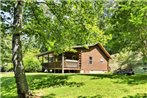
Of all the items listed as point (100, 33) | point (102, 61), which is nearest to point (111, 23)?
point (100, 33)

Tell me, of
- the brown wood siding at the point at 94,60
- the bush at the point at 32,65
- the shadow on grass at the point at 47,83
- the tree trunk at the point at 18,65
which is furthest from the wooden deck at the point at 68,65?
the tree trunk at the point at 18,65

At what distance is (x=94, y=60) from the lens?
3944 centimetres

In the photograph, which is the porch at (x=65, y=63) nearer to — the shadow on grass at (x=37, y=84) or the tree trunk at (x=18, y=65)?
the shadow on grass at (x=37, y=84)

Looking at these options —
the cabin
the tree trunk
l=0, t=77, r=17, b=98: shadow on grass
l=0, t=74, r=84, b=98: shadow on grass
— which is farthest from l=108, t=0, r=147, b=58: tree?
the cabin

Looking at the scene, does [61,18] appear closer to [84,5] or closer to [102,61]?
[84,5]

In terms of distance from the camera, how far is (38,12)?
1600 cm

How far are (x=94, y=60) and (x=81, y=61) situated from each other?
3031 millimetres

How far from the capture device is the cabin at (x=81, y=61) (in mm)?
35875

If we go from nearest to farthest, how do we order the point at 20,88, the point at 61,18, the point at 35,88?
the point at 20,88 < the point at 61,18 < the point at 35,88

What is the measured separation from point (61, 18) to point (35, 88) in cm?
581

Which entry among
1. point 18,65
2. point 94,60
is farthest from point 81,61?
point 18,65

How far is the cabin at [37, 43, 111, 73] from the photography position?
118ft

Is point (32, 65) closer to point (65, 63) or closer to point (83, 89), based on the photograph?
point (65, 63)

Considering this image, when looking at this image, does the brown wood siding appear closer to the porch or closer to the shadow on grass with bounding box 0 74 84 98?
the porch
